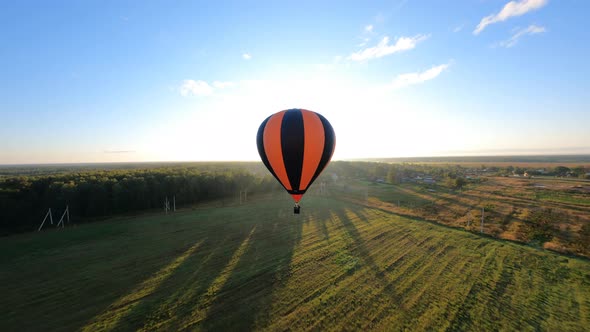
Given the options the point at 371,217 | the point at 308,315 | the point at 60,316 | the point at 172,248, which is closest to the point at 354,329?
the point at 308,315

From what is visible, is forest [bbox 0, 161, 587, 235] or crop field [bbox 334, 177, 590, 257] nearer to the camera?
crop field [bbox 334, 177, 590, 257]

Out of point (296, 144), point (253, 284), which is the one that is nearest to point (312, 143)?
point (296, 144)

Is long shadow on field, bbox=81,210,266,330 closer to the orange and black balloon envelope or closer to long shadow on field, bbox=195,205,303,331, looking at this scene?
long shadow on field, bbox=195,205,303,331

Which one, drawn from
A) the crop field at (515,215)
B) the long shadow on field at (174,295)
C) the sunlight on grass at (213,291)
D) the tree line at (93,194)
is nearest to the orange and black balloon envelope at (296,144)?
the sunlight on grass at (213,291)

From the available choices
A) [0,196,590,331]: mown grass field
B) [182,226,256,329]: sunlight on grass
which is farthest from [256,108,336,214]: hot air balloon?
[182,226,256,329]: sunlight on grass

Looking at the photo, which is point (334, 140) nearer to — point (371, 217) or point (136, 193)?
point (371, 217)

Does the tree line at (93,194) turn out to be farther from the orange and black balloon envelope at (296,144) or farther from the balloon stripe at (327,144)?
the balloon stripe at (327,144)
